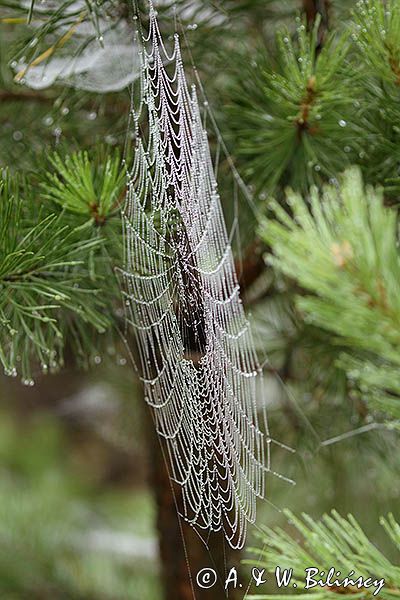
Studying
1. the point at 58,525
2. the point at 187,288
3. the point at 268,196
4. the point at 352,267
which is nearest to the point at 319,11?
the point at 268,196

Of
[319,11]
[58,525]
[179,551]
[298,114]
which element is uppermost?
[319,11]

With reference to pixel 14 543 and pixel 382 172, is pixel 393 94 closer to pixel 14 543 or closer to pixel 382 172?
pixel 382 172

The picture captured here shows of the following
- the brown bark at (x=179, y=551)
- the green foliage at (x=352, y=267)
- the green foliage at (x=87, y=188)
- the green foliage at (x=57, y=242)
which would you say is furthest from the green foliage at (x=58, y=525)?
the green foliage at (x=352, y=267)

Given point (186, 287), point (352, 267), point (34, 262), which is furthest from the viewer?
point (186, 287)

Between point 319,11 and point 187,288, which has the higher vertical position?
point 319,11

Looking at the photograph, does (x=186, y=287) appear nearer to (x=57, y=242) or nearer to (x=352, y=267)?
(x=57, y=242)

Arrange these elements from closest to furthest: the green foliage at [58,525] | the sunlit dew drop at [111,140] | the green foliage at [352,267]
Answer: the green foliage at [352,267]
the sunlit dew drop at [111,140]
the green foliage at [58,525]

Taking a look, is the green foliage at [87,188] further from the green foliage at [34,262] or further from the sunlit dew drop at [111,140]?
the sunlit dew drop at [111,140]

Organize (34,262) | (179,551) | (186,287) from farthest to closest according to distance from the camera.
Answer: (179,551)
(186,287)
(34,262)

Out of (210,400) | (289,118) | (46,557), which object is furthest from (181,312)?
(46,557)
